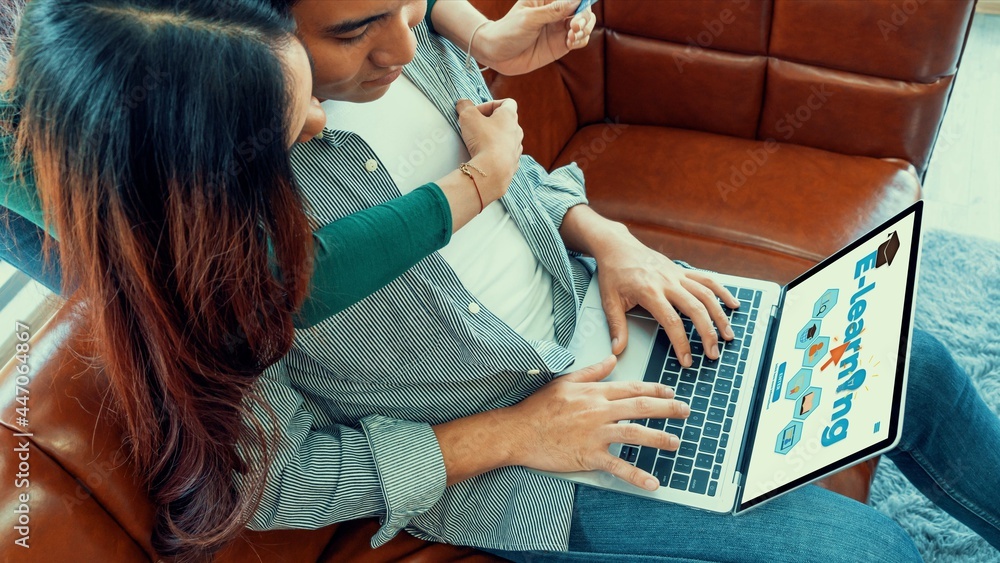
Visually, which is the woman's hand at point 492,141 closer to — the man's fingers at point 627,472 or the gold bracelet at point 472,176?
the gold bracelet at point 472,176

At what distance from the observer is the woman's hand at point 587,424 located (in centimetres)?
98

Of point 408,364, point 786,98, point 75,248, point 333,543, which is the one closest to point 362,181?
point 408,364

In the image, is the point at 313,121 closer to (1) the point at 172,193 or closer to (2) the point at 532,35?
(1) the point at 172,193

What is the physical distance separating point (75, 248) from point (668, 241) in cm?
104

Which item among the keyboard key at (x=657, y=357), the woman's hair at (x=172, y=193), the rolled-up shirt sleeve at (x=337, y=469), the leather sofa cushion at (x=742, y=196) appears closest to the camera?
the woman's hair at (x=172, y=193)

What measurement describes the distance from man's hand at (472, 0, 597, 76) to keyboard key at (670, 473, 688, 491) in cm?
59

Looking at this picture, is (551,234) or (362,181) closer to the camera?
(362,181)

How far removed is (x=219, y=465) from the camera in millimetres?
830

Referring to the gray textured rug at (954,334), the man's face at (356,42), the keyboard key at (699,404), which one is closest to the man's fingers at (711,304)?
the keyboard key at (699,404)

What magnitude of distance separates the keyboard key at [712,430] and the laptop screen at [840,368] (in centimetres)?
5

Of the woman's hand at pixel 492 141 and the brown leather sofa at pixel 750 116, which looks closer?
the woman's hand at pixel 492 141

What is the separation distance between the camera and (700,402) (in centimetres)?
107

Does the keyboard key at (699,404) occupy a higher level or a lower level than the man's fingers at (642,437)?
lower

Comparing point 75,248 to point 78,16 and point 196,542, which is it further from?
point 196,542
